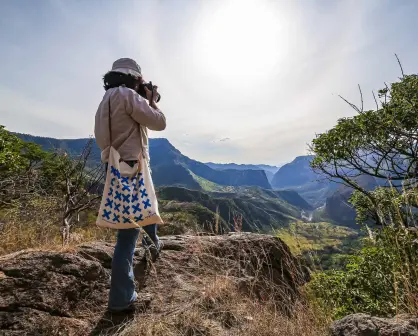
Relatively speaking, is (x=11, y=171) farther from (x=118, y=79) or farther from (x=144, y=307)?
(x=144, y=307)

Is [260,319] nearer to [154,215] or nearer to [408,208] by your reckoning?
[154,215]

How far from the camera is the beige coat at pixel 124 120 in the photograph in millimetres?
2834

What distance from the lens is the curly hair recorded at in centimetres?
301

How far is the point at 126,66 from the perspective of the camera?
10.1ft

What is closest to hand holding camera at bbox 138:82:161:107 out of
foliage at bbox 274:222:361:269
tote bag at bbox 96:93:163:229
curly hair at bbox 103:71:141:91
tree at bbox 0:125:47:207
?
curly hair at bbox 103:71:141:91

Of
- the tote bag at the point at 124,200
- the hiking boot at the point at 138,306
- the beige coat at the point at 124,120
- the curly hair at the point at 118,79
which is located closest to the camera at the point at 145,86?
the curly hair at the point at 118,79

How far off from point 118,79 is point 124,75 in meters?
0.09

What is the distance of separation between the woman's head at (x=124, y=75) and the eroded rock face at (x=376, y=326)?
3180 mm

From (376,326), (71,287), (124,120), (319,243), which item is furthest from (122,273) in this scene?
(319,243)

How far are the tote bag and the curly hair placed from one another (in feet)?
2.73

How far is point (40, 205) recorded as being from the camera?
25.7ft

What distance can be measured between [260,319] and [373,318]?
3.49ft

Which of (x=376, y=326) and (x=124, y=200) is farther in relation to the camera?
(x=124, y=200)

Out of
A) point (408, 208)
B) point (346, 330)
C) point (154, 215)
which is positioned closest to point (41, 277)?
point (154, 215)
